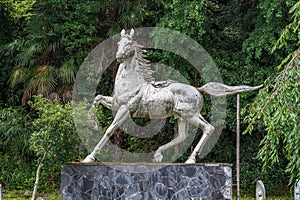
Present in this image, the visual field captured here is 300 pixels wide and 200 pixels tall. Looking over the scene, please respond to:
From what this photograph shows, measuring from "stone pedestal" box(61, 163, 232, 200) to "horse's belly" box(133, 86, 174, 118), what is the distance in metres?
0.81

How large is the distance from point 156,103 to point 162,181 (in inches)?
46.7

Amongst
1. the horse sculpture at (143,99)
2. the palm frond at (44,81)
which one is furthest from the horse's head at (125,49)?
the palm frond at (44,81)

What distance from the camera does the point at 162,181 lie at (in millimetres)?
7820

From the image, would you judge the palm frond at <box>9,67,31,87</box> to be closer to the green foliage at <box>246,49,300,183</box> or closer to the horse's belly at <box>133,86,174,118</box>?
the horse's belly at <box>133,86,174,118</box>

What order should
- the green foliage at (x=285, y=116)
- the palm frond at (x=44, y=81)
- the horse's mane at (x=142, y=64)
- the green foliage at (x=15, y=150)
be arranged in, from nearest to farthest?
1. the green foliage at (x=285, y=116)
2. the horse's mane at (x=142, y=64)
3. the palm frond at (x=44, y=81)
4. the green foliage at (x=15, y=150)

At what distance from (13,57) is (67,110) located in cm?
523

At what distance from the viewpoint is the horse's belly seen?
Result: 8031 millimetres

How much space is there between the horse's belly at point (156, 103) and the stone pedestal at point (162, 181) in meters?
0.81

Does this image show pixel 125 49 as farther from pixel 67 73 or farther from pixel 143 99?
pixel 67 73

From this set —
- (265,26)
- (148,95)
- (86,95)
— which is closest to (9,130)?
(86,95)

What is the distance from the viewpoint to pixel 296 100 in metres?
5.89

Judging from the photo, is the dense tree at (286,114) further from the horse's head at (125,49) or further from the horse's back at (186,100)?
the horse's head at (125,49)

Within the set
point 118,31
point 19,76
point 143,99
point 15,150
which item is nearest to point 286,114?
point 143,99

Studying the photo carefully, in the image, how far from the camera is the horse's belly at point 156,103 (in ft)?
26.3
